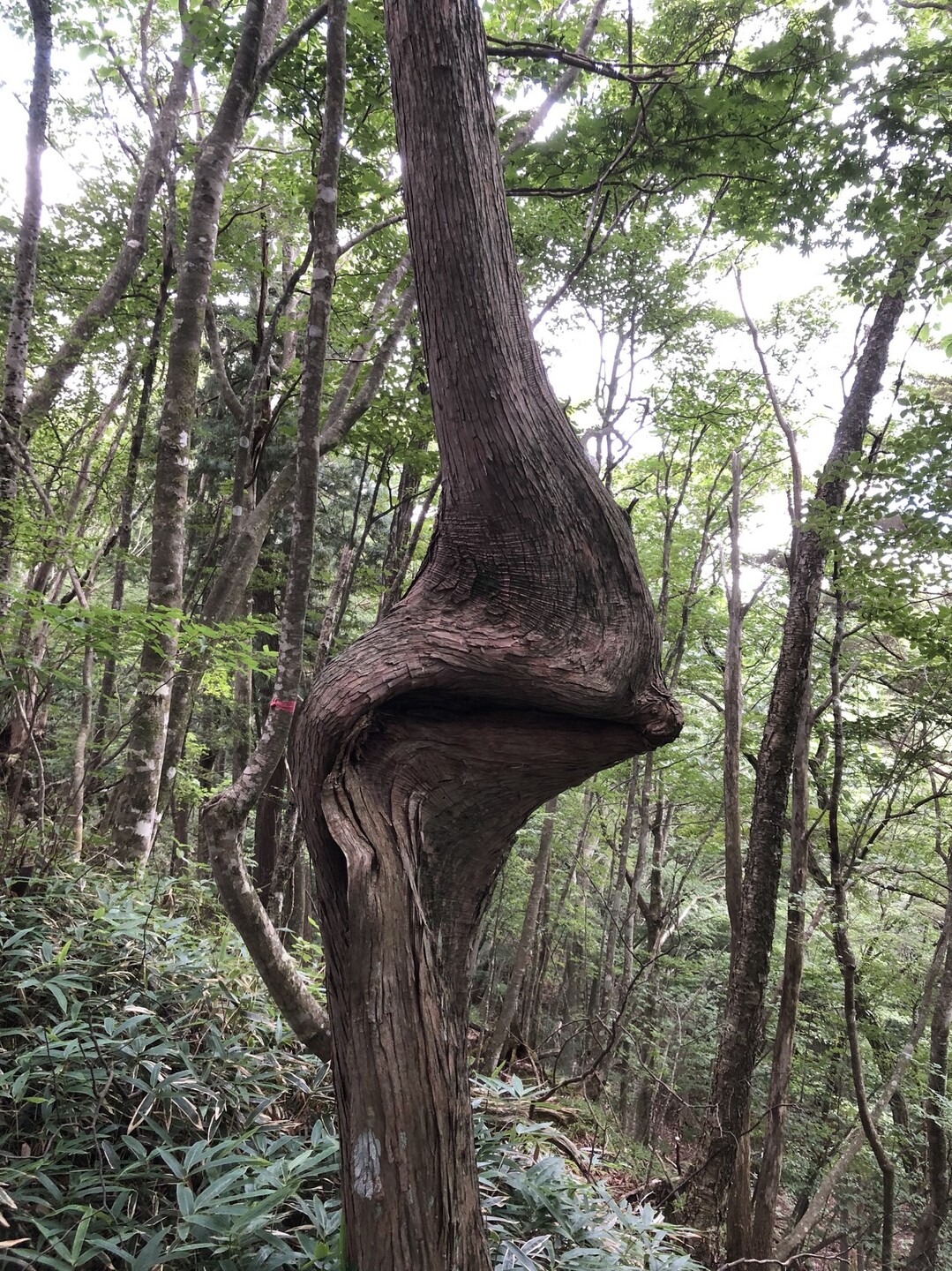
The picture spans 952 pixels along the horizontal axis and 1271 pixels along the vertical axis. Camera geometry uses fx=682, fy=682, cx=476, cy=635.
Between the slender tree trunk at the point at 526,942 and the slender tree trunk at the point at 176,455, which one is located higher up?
the slender tree trunk at the point at 176,455

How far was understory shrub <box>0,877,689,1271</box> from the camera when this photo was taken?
76.2 inches

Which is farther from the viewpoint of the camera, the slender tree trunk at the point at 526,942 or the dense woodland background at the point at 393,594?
the slender tree trunk at the point at 526,942

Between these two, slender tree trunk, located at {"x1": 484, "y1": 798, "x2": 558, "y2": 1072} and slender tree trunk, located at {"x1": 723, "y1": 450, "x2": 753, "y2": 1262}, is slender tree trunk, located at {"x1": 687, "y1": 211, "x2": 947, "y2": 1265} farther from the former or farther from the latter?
slender tree trunk, located at {"x1": 484, "y1": 798, "x2": 558, "y2": 1072}

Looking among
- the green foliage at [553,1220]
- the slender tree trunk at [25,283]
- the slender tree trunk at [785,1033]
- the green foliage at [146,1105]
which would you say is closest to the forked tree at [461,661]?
the green foliage at [146,1105]

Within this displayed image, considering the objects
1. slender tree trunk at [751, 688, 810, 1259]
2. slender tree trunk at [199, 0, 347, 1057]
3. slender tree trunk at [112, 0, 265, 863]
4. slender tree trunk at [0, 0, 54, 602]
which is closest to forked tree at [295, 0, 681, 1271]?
slender tree trunk at [199, 0, 347, 1057]

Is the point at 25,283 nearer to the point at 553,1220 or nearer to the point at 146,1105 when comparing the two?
the point at 146,1105

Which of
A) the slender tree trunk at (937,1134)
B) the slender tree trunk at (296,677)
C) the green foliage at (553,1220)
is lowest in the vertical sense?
the slender tree trunk at (937,1134)

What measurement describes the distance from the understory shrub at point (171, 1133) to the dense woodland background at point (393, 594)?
0.02 m

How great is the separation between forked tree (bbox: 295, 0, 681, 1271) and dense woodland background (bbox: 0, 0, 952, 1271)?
0.90m

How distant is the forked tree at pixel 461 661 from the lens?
5.65 ft

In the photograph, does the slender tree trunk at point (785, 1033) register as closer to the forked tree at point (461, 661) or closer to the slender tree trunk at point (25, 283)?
the forked tree at point (461, 661)

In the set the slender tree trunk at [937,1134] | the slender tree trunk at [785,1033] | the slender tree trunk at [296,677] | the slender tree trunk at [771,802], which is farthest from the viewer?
the slender tree trunk at [937,1134]

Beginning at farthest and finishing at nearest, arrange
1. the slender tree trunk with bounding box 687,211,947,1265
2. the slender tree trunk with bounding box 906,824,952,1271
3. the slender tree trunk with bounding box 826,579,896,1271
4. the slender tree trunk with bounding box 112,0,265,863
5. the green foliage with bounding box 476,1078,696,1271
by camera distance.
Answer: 1. the slender tree trunk with bounding box 906,824,952,1271
2. the slender tree trunk with bounding box 826,579,896,1271
3. the slender tree trunk with bounding box 687,211,947,1265
4. the slender tree trunk with bounding box 112,0,265,863
5. the green foliage with bounding box 476,1078,696,1271

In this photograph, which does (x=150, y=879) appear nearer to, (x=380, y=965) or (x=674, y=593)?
(x=380, y=965)
